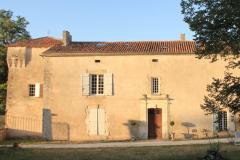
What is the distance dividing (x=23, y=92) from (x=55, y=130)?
4.82m

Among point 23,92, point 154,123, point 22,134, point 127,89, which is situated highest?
point 127,89

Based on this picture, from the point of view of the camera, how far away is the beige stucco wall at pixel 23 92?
30109 millimetres

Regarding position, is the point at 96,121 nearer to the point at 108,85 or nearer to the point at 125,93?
the point at 108,85

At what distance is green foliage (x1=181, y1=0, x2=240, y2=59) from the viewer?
450 inches

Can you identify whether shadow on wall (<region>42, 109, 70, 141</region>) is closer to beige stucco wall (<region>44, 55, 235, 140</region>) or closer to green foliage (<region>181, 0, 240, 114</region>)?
beige stucco wall (<region>44, 55, 235, 140</region>)

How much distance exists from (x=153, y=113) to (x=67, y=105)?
5368 millimetres

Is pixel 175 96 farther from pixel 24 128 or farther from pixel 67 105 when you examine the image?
pixel 24 128

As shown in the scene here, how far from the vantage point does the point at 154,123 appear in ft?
90.7

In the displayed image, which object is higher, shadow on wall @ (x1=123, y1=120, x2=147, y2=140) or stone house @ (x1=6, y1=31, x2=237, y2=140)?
stone house @ (x1=6, y1=31, x2=237, y2=140)

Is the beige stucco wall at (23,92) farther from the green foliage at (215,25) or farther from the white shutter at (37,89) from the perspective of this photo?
the green foliage at (215,25)

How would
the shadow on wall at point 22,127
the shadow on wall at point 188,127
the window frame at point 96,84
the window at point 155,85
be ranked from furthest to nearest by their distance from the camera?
the shadow on wall at point 22,127, the window frame at point 96,84, the window at point 155,85, the shadow on wall at point 188,127

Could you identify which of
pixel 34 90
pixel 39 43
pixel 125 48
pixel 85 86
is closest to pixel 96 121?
pixel 85 86

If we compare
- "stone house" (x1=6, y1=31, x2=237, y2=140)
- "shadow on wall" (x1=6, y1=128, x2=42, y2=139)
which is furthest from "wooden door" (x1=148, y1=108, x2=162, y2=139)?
"shadow on wall" (x1=6, y1=128, x2=42, y2=139)

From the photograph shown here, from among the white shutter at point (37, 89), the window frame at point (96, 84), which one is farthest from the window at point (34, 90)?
the window frame at point (96, 84)
